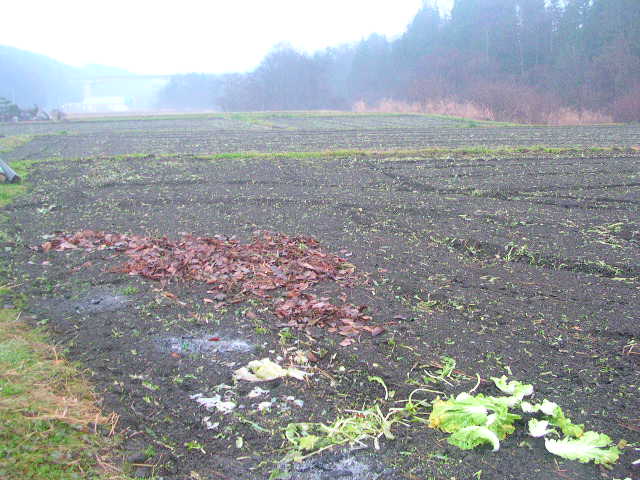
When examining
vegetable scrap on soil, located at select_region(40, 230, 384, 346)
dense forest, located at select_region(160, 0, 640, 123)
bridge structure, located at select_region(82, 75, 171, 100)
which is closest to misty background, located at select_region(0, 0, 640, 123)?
dense forest, located at select_region(160, 0, 640, 123)

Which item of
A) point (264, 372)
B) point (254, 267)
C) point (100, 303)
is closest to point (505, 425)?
point (264, 372)

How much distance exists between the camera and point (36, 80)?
93.9m

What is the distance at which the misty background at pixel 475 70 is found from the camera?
1622 inches

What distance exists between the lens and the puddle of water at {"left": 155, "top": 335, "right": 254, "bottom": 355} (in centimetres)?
392

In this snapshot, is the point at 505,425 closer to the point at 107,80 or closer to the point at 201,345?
the point at 201,345

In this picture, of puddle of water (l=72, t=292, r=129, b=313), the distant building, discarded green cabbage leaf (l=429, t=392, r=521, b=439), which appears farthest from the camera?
the distant building

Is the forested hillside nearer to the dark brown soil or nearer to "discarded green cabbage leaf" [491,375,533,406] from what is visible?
the dark brown soil

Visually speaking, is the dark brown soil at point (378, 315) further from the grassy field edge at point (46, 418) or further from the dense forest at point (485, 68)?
the dense forest at point (485, 68)

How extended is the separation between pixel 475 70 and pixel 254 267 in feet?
188

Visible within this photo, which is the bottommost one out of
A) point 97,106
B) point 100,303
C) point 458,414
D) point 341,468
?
point 341,468

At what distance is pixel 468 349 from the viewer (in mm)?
3867

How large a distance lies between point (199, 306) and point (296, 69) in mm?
69454

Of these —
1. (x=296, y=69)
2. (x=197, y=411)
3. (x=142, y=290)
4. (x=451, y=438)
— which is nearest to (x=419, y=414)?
(x=451, y=438)

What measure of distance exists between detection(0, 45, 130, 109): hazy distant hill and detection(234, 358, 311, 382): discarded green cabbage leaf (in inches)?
3490
